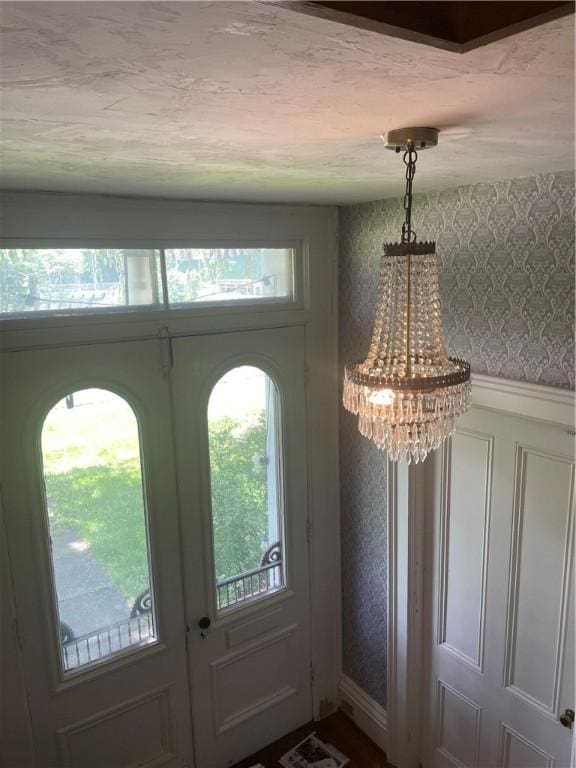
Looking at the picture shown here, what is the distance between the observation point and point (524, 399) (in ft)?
6.37

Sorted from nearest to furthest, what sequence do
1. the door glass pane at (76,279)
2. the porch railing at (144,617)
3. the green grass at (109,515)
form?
1. the door glass pane at (76,279)
2. the green grass at (109,515)
3. the porch railing at (144,617)

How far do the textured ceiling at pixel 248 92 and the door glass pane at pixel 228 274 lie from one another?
0.79 metres

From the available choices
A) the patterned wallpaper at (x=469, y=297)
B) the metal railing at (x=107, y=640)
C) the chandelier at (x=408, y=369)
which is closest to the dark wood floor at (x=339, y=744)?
the patterned wallpaper at (x=469, y=297)

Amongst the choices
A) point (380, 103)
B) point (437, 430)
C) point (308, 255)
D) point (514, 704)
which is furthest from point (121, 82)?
point (514, 704)

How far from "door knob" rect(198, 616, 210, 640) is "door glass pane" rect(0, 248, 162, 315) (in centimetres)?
144

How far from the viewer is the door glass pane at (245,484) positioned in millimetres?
2525

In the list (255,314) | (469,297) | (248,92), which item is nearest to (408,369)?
(248,92)

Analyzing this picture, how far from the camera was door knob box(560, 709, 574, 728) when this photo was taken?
2.01 m

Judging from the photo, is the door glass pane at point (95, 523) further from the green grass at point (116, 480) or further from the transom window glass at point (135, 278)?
the transom window glass at point (135, 278)

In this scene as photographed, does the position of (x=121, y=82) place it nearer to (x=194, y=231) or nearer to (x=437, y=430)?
(x=437, y=430)

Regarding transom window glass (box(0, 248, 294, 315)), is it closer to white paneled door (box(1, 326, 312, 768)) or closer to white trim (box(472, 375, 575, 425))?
white paneled door (box(1, 326, 312, 768))

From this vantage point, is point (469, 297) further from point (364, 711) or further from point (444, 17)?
point (364, 711)

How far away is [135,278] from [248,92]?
1504 mm

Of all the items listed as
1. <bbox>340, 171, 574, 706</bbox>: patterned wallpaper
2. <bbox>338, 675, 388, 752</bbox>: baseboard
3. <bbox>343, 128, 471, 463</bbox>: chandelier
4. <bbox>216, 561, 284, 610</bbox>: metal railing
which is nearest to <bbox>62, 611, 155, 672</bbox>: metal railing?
<bbox>216, 561, 284, 610</bbox>: metal railing
